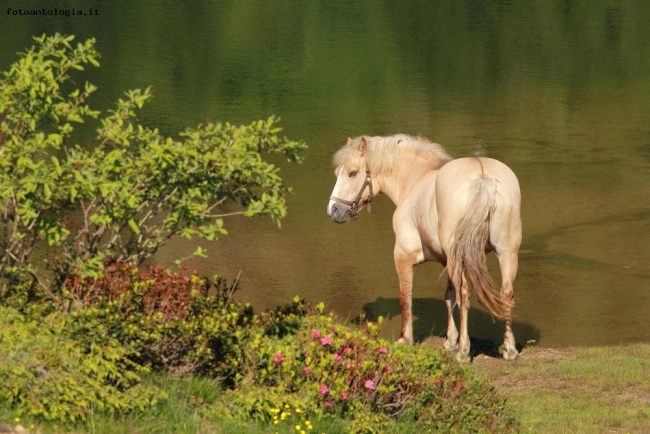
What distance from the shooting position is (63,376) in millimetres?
6559

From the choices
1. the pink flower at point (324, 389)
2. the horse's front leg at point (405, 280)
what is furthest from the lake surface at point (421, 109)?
the pink flower at point (324, 389)

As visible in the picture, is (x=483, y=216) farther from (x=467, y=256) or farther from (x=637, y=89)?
(x=637, y=89)

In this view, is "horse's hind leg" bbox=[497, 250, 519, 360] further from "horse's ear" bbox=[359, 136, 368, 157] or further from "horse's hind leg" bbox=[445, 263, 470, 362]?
"horse's ear" bbox=[359, 136, 368, 157]

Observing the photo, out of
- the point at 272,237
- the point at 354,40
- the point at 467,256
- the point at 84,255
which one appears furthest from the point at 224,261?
the point at 354,40

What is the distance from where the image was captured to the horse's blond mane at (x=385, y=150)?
11984mm

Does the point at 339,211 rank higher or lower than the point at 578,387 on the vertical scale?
higher

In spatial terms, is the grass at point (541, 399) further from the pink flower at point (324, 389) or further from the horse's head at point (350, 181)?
the horse's head at point (350, 181)

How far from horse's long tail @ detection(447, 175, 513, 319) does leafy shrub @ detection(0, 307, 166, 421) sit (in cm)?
405

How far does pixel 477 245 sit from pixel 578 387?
1.57m

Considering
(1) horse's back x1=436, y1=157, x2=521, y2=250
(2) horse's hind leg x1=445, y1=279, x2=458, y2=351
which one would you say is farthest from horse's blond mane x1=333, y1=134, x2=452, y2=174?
(2) horse's hind leg x1=445, y1=279, x2=458, y2=351

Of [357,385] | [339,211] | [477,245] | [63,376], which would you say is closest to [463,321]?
[477,245]

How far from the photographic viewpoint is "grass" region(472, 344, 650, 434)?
27.4 feet

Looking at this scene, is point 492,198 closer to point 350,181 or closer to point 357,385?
point 350,181

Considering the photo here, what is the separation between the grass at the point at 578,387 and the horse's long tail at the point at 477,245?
0.66 metres
